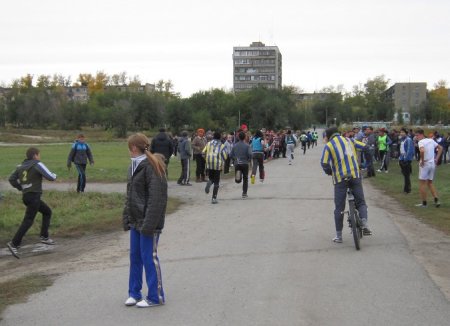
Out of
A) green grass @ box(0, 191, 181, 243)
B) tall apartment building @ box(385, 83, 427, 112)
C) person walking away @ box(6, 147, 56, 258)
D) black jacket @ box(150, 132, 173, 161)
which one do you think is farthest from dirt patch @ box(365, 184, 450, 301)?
tall apartment building @ box(385, 83, 427, 112)

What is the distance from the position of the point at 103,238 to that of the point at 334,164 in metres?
4.41

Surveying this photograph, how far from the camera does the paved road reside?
5680 millimetres

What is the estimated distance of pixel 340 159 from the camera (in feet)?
30.7

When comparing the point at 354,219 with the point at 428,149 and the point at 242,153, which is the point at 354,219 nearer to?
the point at 428,149

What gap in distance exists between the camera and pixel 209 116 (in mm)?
93188

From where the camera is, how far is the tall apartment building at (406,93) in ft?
520

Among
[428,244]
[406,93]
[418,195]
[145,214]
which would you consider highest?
[406,93]

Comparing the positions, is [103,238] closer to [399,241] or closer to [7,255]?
[7,255]

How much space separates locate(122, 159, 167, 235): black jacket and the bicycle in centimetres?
389

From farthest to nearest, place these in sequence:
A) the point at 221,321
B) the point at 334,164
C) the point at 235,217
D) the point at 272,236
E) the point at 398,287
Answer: the point at 235,217 → the point at 272,236 → the point at 334,164 → the point at 398,287 → the point at 221,321

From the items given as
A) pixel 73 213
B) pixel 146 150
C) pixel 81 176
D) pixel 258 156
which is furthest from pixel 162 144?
pixel 146 150

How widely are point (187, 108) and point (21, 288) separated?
289 ft

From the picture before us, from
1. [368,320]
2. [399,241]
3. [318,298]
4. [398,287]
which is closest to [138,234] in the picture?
[318,298]

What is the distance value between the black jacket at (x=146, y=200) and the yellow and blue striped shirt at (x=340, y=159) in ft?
13.6
